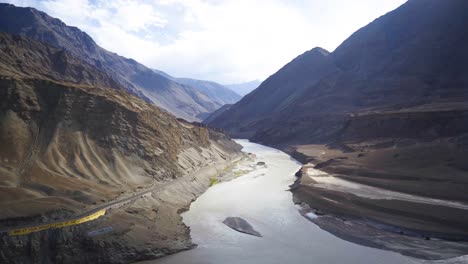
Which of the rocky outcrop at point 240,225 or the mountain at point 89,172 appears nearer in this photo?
the mountain at point 89,172

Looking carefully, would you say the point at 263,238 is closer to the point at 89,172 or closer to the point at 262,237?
the point at 262,237

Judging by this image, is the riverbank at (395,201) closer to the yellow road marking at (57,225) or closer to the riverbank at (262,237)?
the riverbank at (262,237)

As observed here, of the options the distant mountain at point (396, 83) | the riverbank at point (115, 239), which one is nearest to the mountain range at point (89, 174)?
the riverbank at point (115, 239)

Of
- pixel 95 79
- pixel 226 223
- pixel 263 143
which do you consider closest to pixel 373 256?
pixel 226 223

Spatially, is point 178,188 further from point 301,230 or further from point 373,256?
point 373,256

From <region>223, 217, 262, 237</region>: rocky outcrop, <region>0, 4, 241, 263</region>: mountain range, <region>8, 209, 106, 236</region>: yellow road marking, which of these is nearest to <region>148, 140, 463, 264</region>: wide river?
<region>223, 217, 262, 237</region>: rocky outcrop

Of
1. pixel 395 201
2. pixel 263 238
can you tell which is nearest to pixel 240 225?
pixel 263 238

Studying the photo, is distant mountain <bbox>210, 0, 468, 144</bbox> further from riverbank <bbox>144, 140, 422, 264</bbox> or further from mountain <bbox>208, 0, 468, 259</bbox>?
riverbank <bbox>144, 140, 422, 264</bbox>
